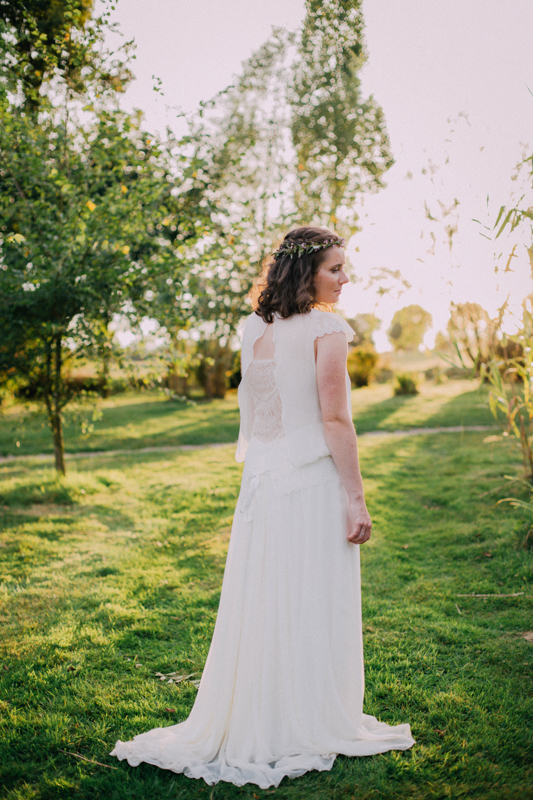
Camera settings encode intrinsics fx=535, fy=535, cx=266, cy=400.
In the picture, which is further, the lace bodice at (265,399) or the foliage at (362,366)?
→ the foliage at (362,366)

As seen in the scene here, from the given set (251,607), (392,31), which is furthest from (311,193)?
(251,607)

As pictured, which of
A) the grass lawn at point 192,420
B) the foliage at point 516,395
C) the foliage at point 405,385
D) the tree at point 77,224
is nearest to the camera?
the foliage at point 516,395

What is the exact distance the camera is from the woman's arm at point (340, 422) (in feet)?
7.09

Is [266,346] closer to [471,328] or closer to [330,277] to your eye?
[330,277]

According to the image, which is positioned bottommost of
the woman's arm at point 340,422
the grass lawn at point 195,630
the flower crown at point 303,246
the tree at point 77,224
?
the grass lawn at point 195,630

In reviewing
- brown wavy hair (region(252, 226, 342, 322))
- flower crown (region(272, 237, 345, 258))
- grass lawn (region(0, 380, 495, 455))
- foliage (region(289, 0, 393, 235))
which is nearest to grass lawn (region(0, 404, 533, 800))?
brown wavy hair (region(252, 226, 342, 322))

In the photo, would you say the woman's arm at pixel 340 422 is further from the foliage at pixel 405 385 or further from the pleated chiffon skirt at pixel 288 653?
the foliage at pixel 405 385

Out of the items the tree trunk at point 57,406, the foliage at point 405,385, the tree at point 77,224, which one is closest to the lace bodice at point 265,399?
the tree at point 77,224

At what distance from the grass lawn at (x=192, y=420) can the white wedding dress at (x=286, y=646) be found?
746cm

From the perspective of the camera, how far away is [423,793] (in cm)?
209

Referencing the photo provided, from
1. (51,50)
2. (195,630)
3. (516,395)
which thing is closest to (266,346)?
(195,630)

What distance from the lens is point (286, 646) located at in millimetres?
2217

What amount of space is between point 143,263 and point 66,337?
1209 mm

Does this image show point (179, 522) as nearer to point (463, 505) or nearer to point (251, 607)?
point (463, 505)
